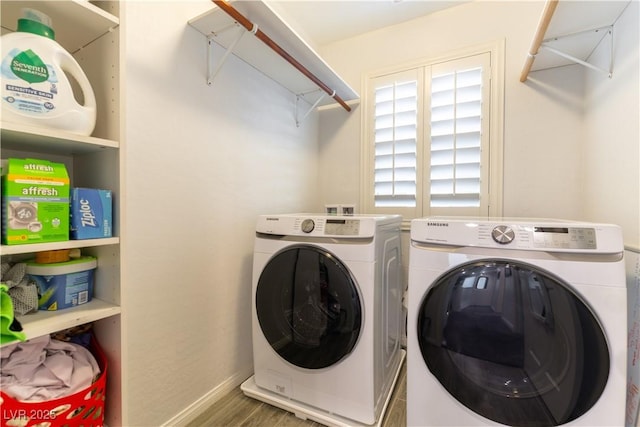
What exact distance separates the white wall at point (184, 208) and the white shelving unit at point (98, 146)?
0.30 ft

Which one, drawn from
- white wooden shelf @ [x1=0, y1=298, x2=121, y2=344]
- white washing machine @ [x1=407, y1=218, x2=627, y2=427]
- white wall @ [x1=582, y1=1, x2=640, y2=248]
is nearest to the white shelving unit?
white wooden shelf @ [x1=0, y1=298, x2=121, y2=344]

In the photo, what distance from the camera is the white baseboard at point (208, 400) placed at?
1236 mm

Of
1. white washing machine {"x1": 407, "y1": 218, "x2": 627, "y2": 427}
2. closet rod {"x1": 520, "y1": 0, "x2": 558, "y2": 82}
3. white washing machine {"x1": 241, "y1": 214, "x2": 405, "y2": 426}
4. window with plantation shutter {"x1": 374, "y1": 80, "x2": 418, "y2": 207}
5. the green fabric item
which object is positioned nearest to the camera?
the green fabric item

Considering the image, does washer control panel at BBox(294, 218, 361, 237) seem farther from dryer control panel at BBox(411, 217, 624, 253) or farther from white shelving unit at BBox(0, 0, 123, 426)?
white shelving unit at BBox(0, 0, 123, 426)

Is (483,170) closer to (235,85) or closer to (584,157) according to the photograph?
(584,157)

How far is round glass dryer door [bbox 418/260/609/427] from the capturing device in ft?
2.78

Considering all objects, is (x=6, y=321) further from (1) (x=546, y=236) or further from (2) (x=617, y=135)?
(2) (x=617, y=135)

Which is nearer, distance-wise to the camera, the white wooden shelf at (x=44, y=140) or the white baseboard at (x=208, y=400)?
the white wooden shelf at (x=44, y=140)

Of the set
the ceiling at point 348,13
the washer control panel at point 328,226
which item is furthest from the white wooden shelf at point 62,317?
the ceiling at point 348,13

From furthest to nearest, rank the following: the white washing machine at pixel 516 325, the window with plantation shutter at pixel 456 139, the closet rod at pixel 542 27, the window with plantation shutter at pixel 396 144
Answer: the window with plantation shutter at pixel 396 144 → the window with plantation shutter at pixel 456 139 → the closet rod at pixel 542 27 → the white washing machine at pixel 516 325

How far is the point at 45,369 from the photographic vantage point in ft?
2.15

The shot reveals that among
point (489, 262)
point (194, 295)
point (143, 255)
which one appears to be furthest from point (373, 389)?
point (143, 255)

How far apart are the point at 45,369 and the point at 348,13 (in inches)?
90.5

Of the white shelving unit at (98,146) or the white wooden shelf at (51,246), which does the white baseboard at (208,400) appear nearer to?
the white shelving unit at (98,146)
